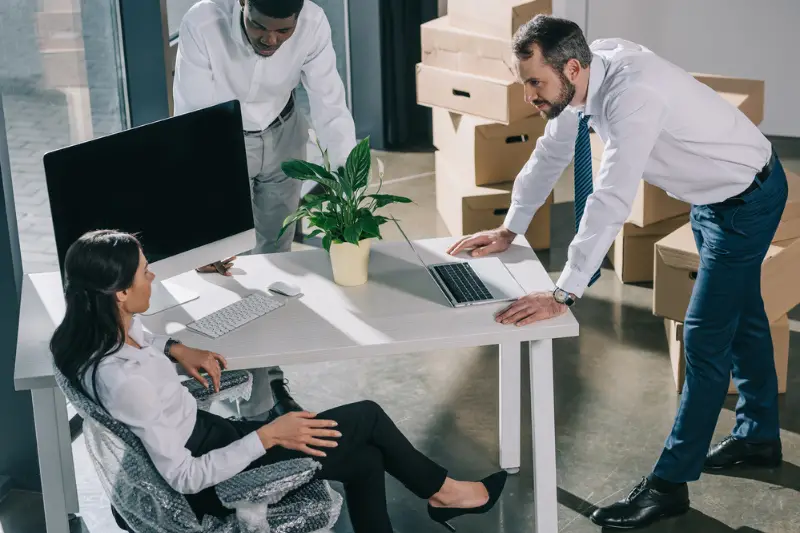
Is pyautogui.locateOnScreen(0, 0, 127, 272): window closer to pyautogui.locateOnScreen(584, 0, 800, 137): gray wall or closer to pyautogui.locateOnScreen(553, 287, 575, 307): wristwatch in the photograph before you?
pyautogui.locateOnScreen(553, 287, 575, 307): wristwatch

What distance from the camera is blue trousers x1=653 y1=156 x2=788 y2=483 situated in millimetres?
2939

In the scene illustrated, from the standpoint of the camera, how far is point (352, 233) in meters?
2.86

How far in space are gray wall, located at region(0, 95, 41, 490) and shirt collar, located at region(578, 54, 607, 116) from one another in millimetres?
1617

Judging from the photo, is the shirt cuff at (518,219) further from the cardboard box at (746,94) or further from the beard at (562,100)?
the cardboard box at (746,94)

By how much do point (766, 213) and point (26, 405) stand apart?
2.23 meters

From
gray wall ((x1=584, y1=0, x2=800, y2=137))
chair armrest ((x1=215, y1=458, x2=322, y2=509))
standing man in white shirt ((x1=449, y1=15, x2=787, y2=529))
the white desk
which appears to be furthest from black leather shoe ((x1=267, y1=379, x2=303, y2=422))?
gray wall ((x1=584, y1=0, x2=800, y2=137))

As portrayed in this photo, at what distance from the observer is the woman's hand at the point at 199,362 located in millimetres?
2549

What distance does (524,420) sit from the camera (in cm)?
368

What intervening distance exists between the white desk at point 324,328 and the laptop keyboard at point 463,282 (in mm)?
37

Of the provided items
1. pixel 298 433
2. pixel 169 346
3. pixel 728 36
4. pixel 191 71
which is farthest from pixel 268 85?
pixel 728 36

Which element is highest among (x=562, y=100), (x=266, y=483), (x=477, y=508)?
(x=562, y=100)

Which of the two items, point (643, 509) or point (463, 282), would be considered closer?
point (463, 282)

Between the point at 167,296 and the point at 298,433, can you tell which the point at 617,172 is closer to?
the point at 298,433

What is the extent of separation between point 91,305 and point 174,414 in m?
0.30
